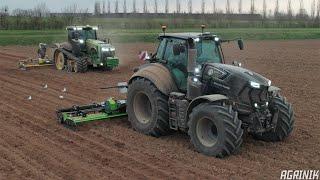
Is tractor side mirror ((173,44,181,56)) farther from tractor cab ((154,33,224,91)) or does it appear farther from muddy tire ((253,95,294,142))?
muddy tire ((253,95,294,142))

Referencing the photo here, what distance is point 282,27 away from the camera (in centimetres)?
7069

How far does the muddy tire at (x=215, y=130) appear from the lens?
8.02 m

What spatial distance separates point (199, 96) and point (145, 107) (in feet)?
6.04

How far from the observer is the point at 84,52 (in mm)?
21547

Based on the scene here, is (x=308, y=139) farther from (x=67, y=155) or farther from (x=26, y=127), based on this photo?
(x=26, y=127)

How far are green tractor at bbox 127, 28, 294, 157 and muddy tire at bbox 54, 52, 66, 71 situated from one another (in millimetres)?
12111

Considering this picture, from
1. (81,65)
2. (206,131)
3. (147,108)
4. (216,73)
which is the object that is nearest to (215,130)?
(206,131)

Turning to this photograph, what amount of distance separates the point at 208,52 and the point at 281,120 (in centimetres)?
197

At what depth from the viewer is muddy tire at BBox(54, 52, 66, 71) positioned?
2186 centimetres

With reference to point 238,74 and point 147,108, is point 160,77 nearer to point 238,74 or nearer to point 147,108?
point 147,108

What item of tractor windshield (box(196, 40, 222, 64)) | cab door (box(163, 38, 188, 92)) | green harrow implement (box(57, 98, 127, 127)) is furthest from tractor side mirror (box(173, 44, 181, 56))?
green harrow implement (box(57, 98, 127, 127))

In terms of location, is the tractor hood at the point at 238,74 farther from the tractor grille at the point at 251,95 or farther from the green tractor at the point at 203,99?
the tractor grille at the point at 251,95

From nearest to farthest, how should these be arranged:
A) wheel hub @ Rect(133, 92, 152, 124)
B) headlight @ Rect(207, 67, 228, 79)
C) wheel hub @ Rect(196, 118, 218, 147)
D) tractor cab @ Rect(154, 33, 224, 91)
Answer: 1. wheel hub @ Rect(196, 118, 218, 147)
2. headlight @ Rect(207, 67, 228, 79)
3. tractor cab @ Rect(154, 33, 224, 91)
4. wheel hub @ Rect(133, 92, 152, 124)

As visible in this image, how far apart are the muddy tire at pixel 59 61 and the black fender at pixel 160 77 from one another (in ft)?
41.1
